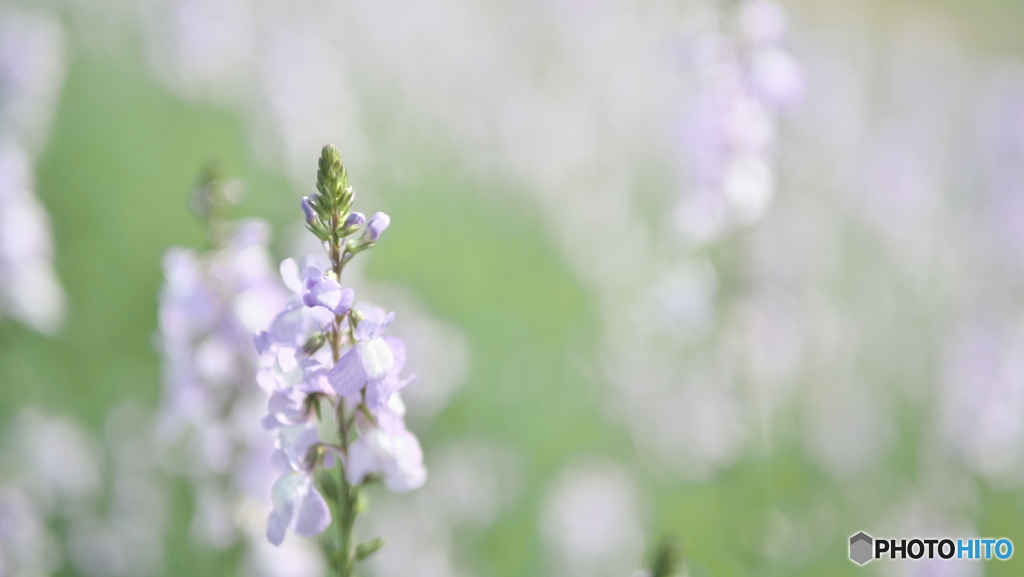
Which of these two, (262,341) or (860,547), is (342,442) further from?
(860,547)

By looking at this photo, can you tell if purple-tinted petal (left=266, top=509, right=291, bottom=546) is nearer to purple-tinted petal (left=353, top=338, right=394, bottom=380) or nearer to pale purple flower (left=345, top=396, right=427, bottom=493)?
pale purple flower (left=345, top=396, right=427, bottom=493)

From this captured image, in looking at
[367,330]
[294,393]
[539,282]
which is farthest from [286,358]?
[539,282]

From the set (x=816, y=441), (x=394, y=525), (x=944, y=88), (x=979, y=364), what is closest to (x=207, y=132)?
(x=394, y=525)

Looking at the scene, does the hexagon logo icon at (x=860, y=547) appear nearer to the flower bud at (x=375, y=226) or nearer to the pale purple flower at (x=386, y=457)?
the pale purple flower at (x=386, y=457)

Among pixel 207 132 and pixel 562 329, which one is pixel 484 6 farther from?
pixel 562 329
